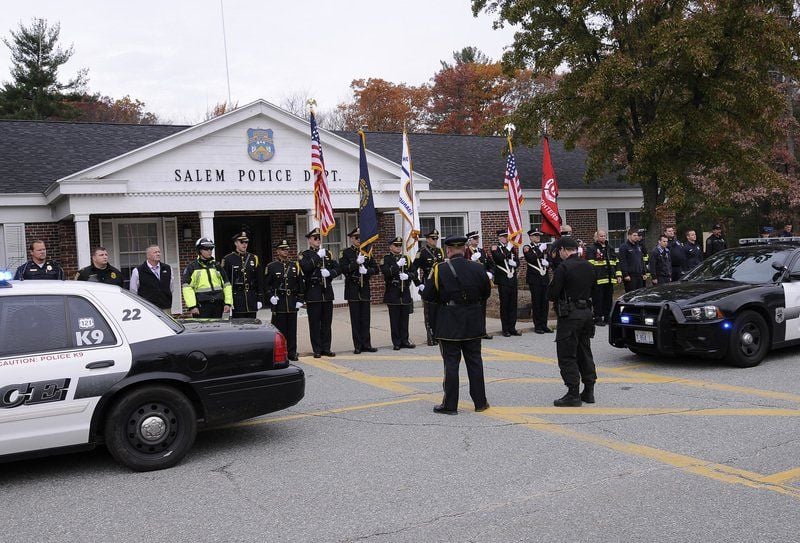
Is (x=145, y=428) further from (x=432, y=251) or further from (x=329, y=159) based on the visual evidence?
(x=329, y=159)

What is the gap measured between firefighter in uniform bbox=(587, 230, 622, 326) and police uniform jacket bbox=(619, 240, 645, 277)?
231 millimetres

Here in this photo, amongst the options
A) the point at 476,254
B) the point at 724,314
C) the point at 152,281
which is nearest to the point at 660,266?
the point at 476,254

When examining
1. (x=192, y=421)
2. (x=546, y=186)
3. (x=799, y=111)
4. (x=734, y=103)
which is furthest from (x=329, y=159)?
(x=799, y=111)

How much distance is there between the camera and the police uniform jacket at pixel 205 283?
9.98 metres

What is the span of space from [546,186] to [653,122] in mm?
3131

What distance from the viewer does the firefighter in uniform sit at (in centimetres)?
1413

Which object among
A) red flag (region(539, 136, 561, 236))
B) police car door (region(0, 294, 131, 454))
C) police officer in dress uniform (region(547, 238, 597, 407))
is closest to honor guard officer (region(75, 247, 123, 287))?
police car door (region(0, 294, 131, 454))

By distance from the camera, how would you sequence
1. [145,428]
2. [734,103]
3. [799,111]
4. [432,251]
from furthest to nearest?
1. [799,111]
2. [734,103]
3. [432,251]
4. [145,428]

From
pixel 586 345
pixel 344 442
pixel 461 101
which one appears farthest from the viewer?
pixel 461 101

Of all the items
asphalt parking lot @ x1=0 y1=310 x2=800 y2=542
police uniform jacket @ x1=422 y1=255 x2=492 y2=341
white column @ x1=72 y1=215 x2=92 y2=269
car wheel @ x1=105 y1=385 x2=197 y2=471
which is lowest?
asphalt parking lot @ x1=0 y1=310 x2=800 y2=542

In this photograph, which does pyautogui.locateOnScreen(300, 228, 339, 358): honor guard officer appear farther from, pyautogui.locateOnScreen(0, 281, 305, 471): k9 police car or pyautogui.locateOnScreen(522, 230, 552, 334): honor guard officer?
pyautogui.locateOnScreen(0, 281, 305, 471): k9 police car

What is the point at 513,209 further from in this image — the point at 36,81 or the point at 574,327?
the point at 36,81

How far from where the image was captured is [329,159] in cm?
1842

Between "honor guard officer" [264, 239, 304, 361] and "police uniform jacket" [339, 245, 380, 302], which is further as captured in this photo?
"police uniform jacket" [339, 245, 380, 302]
